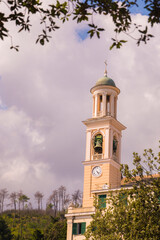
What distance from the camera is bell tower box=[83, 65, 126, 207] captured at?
4594 centimetres

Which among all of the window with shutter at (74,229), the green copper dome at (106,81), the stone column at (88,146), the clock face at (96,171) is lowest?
the window with shutter at (74,229)

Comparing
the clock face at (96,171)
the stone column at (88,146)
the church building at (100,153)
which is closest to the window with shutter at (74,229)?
the church building at (100,153)

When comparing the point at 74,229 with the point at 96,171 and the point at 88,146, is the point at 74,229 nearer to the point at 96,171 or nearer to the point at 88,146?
the point at 96,171

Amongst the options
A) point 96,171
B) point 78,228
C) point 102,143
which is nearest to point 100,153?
point 102,143

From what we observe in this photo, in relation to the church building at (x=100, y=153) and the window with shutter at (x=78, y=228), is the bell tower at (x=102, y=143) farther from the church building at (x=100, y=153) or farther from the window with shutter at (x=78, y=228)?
the window with shutter at (x=78, y=228)

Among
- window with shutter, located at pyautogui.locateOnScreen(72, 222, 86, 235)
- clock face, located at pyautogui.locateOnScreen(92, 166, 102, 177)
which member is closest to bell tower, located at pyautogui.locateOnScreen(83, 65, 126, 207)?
clock face, located at pyautogui.locateOnScreen(92, 166, 102, 177)

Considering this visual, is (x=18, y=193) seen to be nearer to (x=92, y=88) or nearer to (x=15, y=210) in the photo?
(x=15, y=210)

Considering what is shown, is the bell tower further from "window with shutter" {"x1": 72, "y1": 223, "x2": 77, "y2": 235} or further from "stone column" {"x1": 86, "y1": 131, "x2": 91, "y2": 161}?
"window with shutter" {"x1": 72, "y1": 223, "x2": 77, "y2": 235}

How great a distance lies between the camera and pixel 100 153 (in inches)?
1875

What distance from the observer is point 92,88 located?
5081 centimetres

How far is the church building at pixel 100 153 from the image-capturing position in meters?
43.3

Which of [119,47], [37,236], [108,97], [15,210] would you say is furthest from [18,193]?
[119,47]

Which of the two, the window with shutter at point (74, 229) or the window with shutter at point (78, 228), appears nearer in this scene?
the window with shutter at point (78, 228)

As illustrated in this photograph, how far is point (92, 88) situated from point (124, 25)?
138 ft
